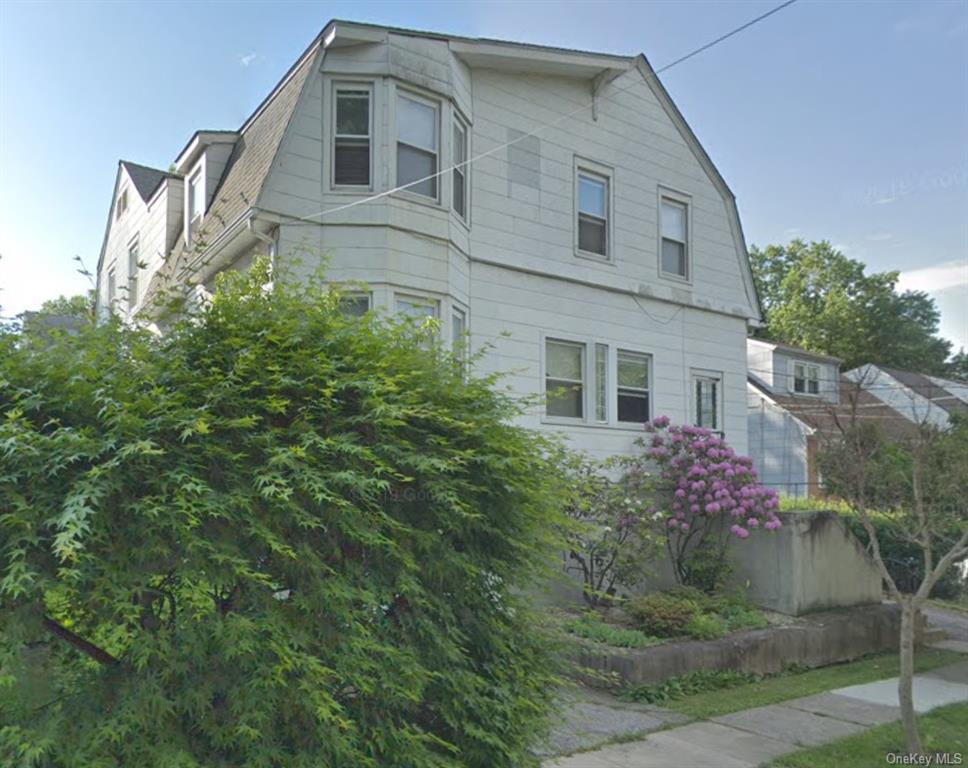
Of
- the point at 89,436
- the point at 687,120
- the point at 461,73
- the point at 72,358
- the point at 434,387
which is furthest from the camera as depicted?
the point at 687,120

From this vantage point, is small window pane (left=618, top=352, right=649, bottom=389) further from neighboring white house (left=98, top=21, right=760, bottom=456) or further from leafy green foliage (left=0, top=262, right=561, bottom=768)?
leafy green foliage (left=0, top=262, right=561, bottom=768)

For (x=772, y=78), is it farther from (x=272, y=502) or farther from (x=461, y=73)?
(x=272, y=502)

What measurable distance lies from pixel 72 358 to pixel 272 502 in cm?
90

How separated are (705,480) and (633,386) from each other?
2300 mm

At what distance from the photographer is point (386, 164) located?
9578 mm

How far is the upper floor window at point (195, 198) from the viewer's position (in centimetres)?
1159

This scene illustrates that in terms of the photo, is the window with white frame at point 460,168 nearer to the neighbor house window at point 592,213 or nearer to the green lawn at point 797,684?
the neighbor house window at point 592,213

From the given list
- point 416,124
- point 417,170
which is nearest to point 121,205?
point 416,124

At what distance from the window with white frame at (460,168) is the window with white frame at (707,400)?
213 inches

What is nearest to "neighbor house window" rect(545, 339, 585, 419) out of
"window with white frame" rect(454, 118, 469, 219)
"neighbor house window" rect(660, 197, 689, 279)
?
"window with white frame" rect(454, 118, 469, 219)

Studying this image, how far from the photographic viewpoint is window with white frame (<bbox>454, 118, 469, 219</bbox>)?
34.4 ft

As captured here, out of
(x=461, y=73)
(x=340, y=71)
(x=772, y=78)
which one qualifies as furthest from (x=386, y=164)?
(x=772, y=78)

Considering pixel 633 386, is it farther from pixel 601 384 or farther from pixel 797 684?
pixel 797 684

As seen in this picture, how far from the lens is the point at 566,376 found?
1166cm
